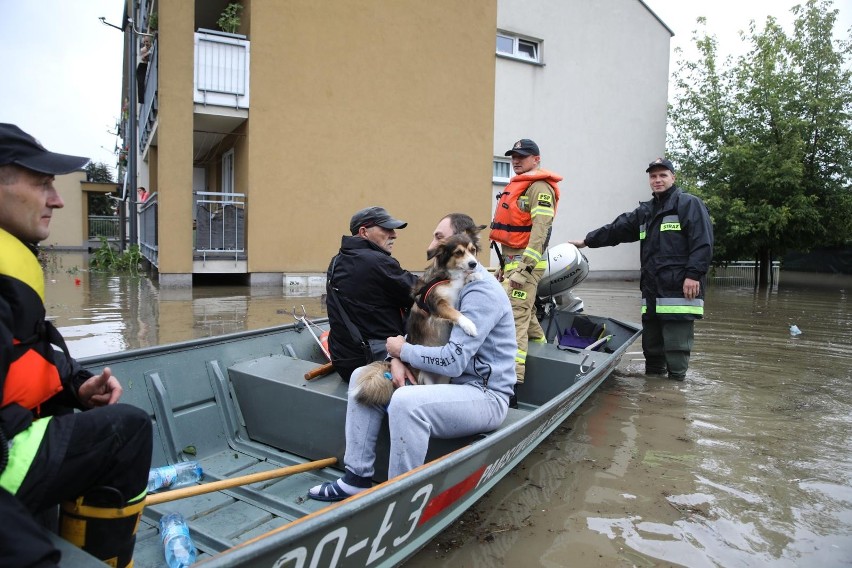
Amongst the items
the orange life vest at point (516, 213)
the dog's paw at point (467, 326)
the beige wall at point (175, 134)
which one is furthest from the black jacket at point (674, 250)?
the beige wall at point (175, 134)

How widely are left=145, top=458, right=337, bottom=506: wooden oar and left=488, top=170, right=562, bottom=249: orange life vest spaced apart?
8.74 ft

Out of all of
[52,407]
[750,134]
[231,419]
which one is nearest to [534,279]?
[231,419]

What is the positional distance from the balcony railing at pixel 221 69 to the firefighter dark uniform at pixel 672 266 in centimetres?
816

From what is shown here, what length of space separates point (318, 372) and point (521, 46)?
1523cm

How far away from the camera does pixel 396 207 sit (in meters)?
13.0

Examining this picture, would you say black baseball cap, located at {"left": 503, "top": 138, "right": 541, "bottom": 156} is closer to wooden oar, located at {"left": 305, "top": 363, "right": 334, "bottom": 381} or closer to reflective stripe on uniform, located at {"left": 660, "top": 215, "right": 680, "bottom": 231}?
reflective stripe on uniform, located at {"left": 660, "top": 215, "right": 680, "bottom": 231}

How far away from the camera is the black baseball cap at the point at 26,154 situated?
1.60 m

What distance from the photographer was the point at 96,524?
173cm

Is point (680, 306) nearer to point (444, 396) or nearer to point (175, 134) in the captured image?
point (444, 396)

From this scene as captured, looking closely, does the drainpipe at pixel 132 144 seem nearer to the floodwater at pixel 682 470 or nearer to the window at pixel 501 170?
the floodwater at pixel 682 470

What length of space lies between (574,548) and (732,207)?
1697cm

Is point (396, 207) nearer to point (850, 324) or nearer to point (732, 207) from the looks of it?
point (850, 324)

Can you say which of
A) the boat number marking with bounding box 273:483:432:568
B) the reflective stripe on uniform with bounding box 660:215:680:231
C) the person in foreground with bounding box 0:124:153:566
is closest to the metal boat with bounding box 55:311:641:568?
the boat number marking with bounding box 273:483:432:568

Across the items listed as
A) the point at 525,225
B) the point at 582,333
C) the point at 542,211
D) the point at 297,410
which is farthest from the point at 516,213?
the point at 297,410
